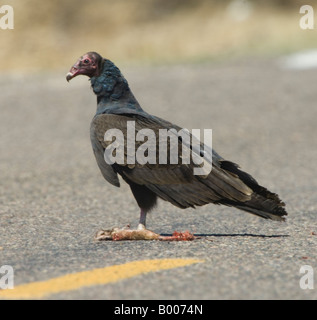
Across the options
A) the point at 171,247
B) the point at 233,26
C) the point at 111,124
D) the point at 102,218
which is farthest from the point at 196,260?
the point at 233,26

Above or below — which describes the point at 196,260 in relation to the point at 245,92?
below

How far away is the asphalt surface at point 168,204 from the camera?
4996 mm

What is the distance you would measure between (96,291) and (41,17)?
31.2 m

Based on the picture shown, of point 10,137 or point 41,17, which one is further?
point 41,17

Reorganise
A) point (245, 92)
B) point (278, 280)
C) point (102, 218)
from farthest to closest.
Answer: point (245, 92)
point (102, 218)
point (278, 280)

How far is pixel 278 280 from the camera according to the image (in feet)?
16.1

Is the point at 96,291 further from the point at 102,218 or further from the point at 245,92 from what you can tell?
the point at 245,92
